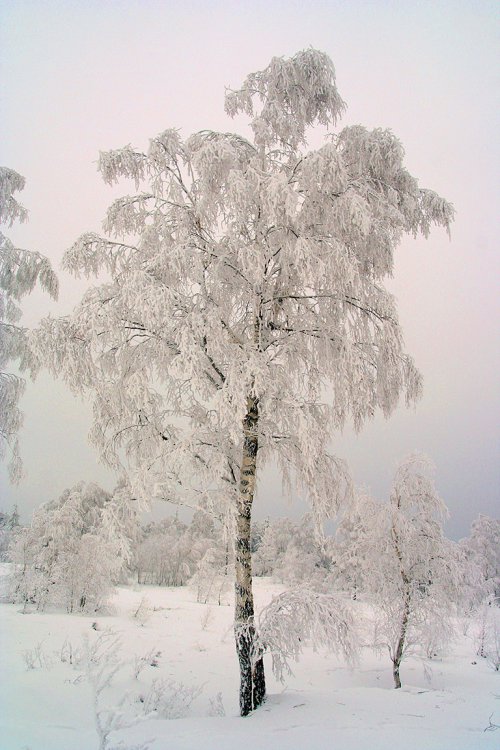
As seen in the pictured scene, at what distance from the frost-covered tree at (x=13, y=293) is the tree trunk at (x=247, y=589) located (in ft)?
16.0

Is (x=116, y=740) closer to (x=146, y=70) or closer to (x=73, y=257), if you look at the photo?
(x=73, y=257)

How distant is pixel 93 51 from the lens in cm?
728

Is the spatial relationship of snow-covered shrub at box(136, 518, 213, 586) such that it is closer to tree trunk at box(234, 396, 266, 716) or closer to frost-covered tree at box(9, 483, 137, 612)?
frost-covered tree at box(9, 483, 137, 612)

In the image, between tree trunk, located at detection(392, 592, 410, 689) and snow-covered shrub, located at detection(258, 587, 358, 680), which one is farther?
tree trunk, located at detection(392, 592, 410, 689)

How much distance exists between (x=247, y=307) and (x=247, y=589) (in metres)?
3.68

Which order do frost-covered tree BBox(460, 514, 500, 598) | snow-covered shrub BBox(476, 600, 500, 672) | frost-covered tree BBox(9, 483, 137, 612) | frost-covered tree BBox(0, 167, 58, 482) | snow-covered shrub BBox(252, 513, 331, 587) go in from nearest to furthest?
frost-covered tree BBox(0, 167, 58, 482), snow-covered shrub BBox(476, 600, 500, 672), frost-covered tree BBox(9, 483, 137, 612), frost-covered tree BBox(460, 514, 500, 598), snow-covered shrub BBox(252, 513, 331, 587)

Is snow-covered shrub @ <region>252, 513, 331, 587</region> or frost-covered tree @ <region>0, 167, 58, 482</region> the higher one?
frost-covered tree @ <region>0, 167, 58, 482</region>

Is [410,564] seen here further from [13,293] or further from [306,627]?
[13,293]

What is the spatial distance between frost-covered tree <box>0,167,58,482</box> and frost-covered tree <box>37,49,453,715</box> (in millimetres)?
3389

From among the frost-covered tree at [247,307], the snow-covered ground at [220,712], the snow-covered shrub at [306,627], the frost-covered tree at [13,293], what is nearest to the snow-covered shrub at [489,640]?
the snow-covered ground at [220,712]

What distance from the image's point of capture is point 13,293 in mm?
8789

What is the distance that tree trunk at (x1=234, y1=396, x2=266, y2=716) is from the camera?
4883 mm

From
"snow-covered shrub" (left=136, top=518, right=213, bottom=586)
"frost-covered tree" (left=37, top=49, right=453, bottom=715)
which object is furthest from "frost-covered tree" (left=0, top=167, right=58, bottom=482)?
"snow-covered shrub" (left=136, top=518, right=213, bottom=586)

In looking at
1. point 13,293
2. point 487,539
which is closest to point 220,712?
point 13,293
